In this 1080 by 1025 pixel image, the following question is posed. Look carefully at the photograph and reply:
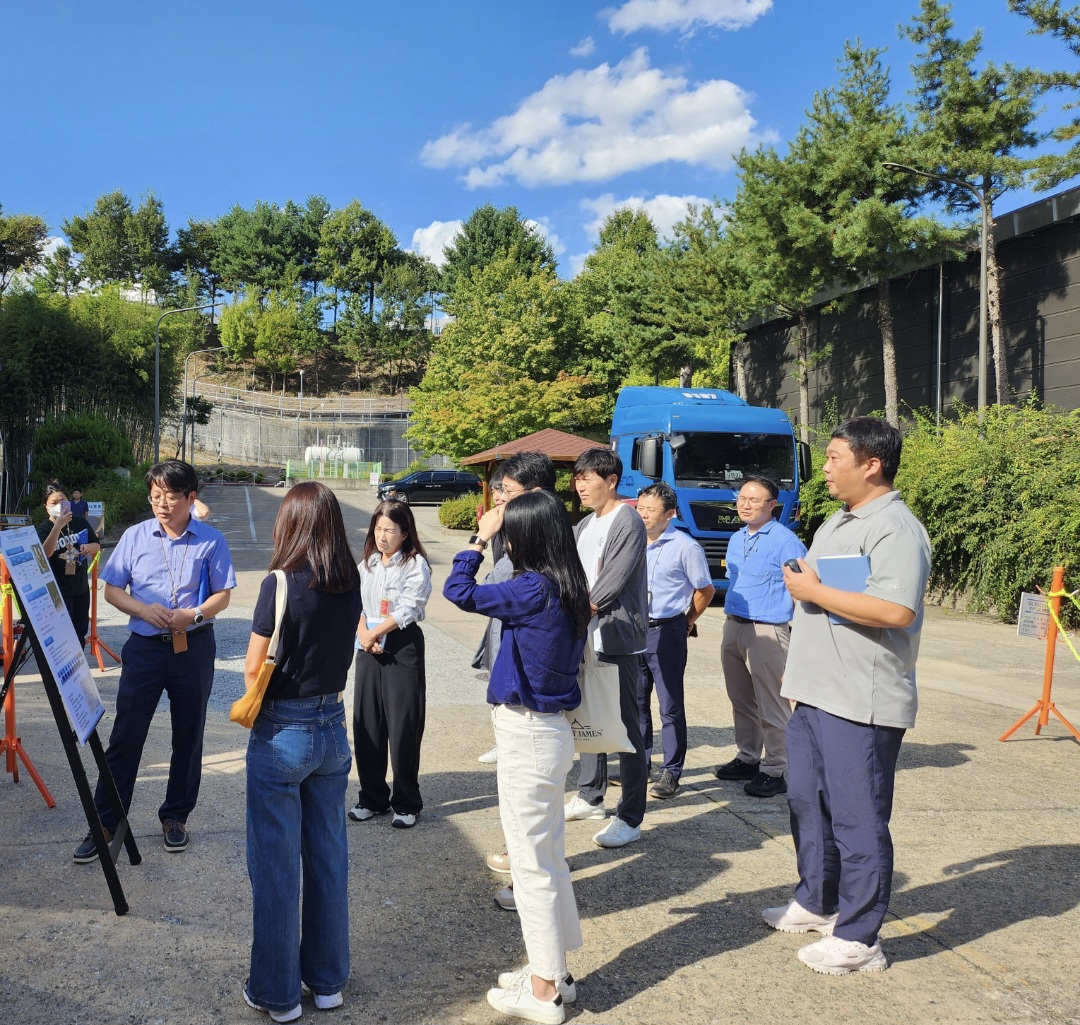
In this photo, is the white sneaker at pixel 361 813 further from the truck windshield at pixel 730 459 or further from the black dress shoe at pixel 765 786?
the truck windshield at pixel 730 459

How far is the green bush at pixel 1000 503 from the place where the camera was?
44.3 feet

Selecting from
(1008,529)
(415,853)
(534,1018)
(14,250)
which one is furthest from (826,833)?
(14,250)

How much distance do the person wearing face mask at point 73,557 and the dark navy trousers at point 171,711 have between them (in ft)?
13.1

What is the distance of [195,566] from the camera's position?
468 cm

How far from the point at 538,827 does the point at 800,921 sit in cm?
136

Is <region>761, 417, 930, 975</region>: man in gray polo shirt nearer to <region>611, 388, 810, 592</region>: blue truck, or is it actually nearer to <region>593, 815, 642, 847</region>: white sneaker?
<region>593, 815, 642, 847</region>: white sneaker

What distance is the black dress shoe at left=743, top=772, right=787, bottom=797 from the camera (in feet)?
18.5

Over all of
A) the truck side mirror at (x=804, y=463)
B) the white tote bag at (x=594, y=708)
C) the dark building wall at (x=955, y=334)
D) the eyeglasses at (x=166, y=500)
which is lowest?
the white tote bag at (x=594, y=708)

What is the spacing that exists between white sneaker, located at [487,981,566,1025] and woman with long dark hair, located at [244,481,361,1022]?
525 mm

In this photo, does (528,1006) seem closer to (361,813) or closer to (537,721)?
(537,721)

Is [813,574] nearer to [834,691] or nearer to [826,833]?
[834,691]

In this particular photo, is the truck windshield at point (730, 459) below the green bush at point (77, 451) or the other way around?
below

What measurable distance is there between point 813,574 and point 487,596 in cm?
122

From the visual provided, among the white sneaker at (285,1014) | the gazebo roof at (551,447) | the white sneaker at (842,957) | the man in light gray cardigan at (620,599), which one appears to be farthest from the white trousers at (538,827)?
the gazebo roof at (551,447)
